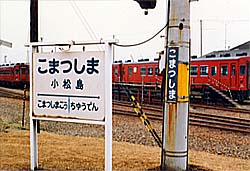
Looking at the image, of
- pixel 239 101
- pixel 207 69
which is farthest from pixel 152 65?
pixel 239 101

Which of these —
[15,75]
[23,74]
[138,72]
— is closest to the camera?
[138,72]

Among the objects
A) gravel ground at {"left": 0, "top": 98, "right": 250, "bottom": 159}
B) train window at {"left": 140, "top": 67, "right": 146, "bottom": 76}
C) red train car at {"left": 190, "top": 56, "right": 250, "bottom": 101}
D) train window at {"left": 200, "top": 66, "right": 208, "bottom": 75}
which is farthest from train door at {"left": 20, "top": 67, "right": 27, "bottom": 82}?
gravel ground at {"left": 0, "top": 98, "right": 250, "bottom": 159}

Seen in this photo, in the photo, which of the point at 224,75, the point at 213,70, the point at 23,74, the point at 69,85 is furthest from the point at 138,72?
the point at 69,85

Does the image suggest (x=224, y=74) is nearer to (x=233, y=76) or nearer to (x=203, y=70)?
(x=233, y=76)

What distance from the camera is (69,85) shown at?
209 inches

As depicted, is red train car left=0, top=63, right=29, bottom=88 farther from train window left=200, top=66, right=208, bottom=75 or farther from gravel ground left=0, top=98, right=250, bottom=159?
gravel ground left=0, top=98, right=250, bottom=159

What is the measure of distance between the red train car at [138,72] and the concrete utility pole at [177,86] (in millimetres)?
19230

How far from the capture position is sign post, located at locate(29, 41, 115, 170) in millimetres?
5094

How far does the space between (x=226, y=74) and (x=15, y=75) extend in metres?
20.0

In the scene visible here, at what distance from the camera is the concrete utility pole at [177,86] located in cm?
546

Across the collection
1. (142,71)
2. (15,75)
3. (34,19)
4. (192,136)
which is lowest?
(192,136)

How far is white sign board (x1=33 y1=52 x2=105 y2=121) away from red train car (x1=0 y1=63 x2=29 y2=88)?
2810 cm

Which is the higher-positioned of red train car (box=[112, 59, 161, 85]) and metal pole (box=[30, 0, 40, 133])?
metal pole (box=[30, 0, 40, 133])

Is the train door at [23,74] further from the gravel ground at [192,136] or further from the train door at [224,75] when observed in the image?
the gravel ground at [192,136]
